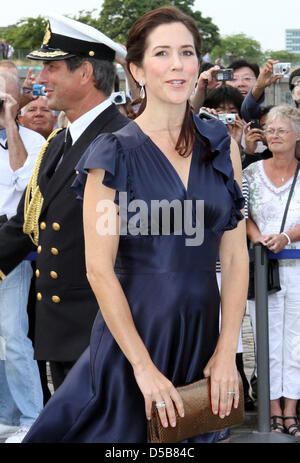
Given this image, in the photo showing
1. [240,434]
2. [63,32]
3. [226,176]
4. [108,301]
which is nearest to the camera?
[108,301]

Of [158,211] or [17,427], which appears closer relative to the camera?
[158,211]

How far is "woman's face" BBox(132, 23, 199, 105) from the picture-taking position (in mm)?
2586

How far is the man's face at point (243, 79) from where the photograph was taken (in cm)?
729

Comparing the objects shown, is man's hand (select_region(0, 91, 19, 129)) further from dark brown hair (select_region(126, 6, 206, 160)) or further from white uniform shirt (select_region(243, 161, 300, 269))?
dark brown hair (select_region(126, 6, 206, 160))

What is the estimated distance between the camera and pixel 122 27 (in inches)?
2945

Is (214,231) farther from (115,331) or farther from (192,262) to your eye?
(115,331)

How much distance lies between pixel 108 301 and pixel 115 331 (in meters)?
0.09

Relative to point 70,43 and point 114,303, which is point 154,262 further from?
point 70,43

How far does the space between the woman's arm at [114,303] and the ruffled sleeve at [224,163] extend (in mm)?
371

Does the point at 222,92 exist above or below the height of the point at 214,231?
above

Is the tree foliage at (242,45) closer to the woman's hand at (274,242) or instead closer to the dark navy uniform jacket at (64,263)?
the woman's hand at (274,242)

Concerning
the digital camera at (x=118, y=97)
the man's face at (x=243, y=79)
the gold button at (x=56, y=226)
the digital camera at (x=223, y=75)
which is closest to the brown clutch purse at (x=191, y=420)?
the gold button at (x=56, y=226)

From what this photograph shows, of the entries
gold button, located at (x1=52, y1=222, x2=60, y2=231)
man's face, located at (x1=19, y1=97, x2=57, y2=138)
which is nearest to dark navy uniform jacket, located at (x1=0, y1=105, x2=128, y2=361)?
gold button, located at (x1=52, y1=222, x2=60, y2=231)
